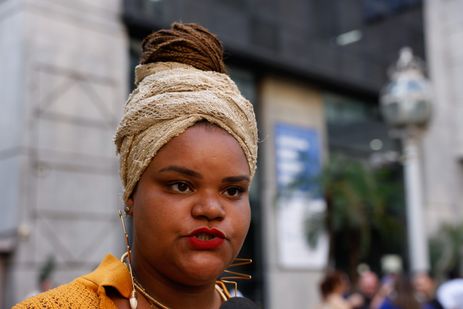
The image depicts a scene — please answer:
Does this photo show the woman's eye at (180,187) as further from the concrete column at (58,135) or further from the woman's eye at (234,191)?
the concrete column at (58,135)

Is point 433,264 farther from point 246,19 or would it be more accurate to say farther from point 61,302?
point 61,302

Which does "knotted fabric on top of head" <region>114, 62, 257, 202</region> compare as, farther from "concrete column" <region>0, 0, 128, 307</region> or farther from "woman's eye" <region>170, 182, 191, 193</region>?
"concrete column" <region>0, 0, 128, 307</region>

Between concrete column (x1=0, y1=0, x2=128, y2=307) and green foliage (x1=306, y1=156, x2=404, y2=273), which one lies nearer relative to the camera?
concrete column (x1=0, y1=0, x2=128, y2=307)

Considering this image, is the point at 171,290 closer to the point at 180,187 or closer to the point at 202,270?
the point at 202,270

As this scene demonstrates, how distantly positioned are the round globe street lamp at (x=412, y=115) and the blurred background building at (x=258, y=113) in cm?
59

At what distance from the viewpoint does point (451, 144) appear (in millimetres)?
22812

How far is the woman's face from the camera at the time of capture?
141 centimetres

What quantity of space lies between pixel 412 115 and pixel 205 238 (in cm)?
836

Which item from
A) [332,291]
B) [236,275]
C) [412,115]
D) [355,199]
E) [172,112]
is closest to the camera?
[172,112]

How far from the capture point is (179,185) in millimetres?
1425

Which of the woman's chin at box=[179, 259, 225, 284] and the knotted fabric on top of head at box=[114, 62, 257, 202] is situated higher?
the knotted fabric on top of head at box=[114, 62, 257, 202]

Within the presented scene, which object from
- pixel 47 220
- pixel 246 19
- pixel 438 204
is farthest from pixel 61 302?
pixel 438 204

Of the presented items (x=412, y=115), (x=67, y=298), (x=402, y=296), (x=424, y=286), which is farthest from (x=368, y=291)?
(x=67, y=298)

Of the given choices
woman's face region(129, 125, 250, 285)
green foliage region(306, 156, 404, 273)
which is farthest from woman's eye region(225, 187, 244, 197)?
green foliage region(306, 156, 404, 273)
